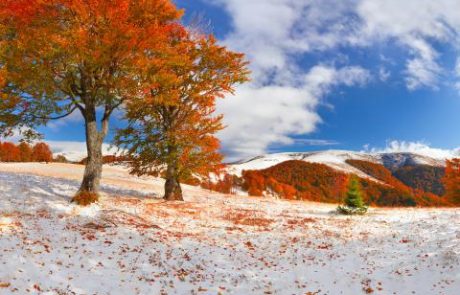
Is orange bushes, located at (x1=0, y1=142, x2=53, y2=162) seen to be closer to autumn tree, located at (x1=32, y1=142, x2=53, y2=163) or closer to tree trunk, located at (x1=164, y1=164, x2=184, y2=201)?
autumn tree, located at (x1=32, y1=142, x2=53, y2=163)

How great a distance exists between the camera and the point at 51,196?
68.2ft

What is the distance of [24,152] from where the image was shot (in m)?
134

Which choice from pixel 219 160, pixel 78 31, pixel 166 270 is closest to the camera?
pixel 166 270

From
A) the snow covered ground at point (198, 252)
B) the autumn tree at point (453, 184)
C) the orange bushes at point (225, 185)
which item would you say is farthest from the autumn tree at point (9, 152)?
the snow covered ground at point (198, 252)

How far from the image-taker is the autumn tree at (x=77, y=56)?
18297 mm

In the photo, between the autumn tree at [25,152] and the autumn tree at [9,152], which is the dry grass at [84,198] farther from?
the autumn tree at [25,152]

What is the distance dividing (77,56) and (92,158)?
17.8 ft

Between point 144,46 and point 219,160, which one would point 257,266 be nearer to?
point 144,46

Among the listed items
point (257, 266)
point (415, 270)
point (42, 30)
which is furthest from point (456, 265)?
point (42, 30)

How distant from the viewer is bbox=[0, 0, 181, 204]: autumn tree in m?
18.3

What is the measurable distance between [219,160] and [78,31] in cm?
1338

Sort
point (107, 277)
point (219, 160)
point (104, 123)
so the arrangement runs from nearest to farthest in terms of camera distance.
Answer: point (107, 277)
point (104, 123)
point (219, 160)

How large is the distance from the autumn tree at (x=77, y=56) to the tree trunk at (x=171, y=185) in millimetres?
6821

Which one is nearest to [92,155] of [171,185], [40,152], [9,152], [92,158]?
[92,158]
